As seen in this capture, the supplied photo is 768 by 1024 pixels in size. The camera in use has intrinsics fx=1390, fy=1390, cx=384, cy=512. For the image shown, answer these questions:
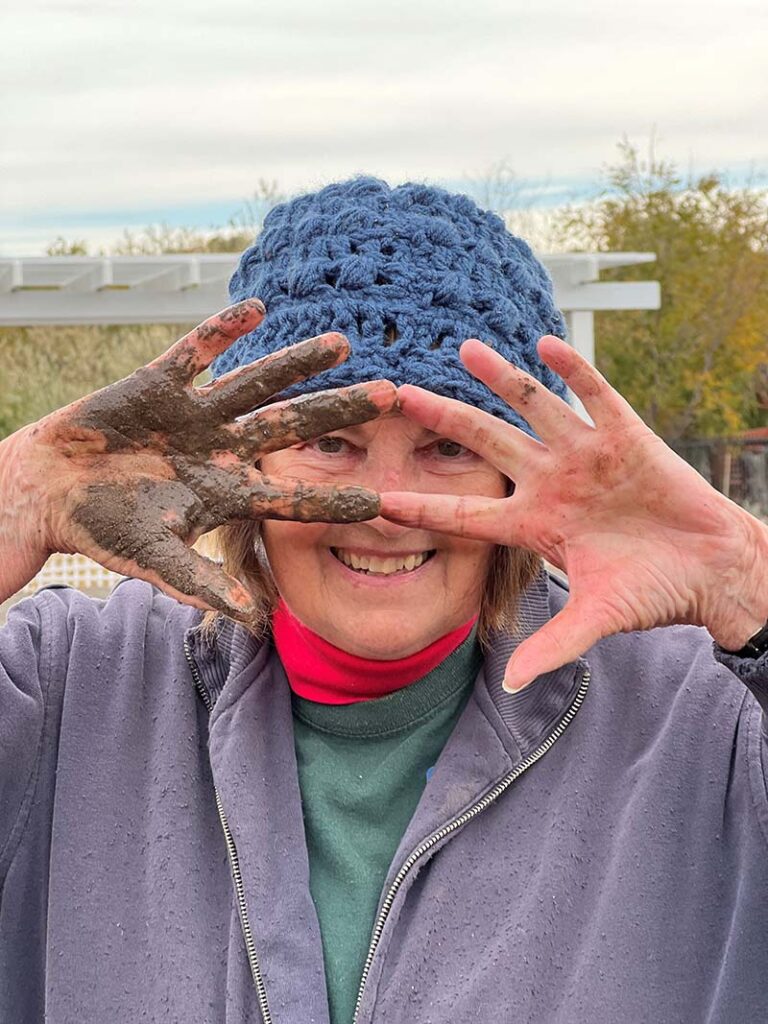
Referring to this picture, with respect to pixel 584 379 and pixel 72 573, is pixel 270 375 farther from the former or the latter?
pixel 72 573

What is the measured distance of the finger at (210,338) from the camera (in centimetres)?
163

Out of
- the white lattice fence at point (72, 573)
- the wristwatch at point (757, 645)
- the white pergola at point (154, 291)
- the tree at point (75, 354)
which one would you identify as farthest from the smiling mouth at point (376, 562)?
the tree at point (75, 354)

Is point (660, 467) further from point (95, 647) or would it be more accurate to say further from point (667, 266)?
point (667, 266)

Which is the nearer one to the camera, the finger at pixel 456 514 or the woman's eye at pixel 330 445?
the finger at pixel 456 514

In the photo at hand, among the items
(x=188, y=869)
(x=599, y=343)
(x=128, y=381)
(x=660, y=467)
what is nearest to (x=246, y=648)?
(x=188, y=869)

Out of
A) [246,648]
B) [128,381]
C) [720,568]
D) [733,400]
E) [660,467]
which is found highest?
[128,381]

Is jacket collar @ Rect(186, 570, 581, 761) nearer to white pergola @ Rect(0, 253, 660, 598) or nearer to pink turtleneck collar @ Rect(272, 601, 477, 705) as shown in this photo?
pink turtleneck collar @ Rect(272, 601, 477, 705)

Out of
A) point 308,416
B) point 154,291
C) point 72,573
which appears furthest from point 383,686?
point 154,291

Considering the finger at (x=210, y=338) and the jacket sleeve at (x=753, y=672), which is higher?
the finger at (x=210, y=338)

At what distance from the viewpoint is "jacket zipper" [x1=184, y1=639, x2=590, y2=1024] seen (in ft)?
5.56

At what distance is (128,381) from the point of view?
5.43 ft

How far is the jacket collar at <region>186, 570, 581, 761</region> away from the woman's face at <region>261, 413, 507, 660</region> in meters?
0.13

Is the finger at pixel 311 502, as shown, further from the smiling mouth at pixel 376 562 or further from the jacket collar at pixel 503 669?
the jacket collar at pixel 503 669

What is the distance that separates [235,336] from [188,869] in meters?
0.69
